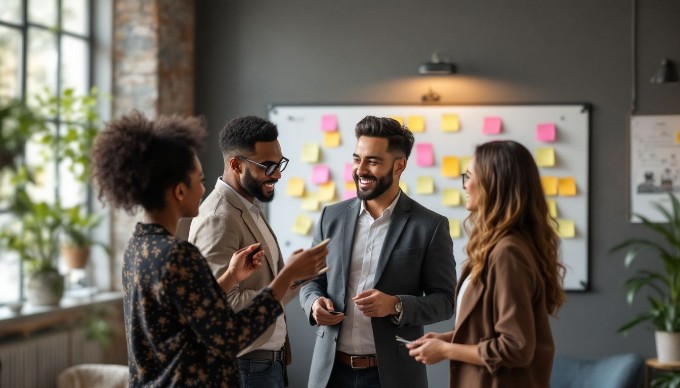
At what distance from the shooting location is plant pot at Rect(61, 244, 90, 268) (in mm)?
4766

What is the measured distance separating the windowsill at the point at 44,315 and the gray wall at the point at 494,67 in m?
1.26

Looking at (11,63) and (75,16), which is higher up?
(75,16)

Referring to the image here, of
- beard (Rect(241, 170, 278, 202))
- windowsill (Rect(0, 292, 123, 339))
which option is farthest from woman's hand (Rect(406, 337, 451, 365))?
windowsill (Rect(0, 292, 123, 339))

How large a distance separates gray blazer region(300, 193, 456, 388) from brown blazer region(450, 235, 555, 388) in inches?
22.2

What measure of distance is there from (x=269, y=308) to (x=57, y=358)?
295 centimetres

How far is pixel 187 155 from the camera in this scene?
212cm

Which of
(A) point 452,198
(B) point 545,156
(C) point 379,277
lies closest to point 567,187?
(B) point 545,156

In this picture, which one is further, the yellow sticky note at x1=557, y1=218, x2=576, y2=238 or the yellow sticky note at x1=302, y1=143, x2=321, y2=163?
the yellow sticky note at x1=302, y1=143, x2=321, y2=163

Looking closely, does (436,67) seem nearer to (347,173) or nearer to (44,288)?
(347,173)

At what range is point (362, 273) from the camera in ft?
10.3

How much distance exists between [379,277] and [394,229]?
0.19 meters

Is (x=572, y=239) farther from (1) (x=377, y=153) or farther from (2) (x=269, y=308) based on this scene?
(2) (x=269, y=308)

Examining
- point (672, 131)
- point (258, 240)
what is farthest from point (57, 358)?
point (672, 131)

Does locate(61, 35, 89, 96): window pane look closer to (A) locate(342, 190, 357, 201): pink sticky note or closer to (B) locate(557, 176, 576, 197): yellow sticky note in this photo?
(A) locate(342, 190, 357, 201): pink sticky note
